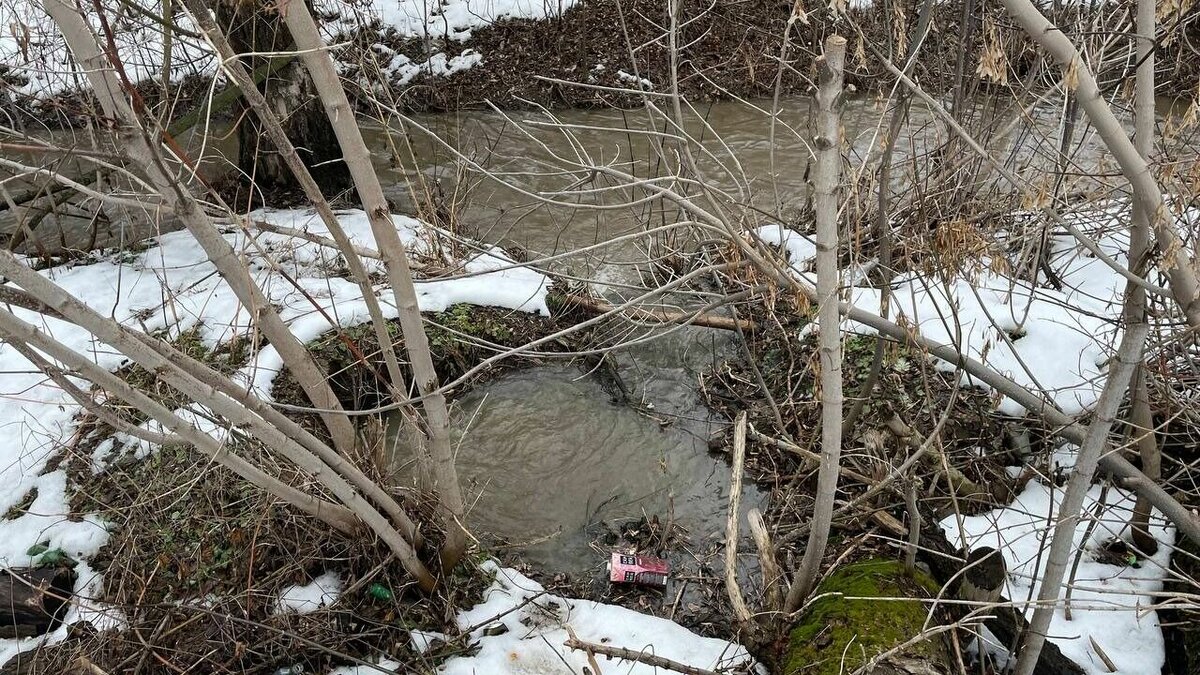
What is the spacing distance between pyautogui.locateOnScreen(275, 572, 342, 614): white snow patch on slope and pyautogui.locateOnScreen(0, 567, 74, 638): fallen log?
92 centimetres

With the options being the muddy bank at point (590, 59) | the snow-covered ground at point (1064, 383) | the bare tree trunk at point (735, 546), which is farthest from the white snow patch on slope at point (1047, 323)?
the muddy bank at point (590, 59)

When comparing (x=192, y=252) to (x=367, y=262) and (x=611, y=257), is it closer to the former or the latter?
(x=367, y=262)

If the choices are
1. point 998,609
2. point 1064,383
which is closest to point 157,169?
point 998,609

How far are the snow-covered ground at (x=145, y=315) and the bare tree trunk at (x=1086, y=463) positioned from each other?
225cm

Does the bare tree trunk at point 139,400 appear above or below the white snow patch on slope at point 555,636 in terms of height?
above

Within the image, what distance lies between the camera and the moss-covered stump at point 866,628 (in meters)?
2.83

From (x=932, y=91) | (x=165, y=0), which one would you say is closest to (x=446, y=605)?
(x=165, y=0)

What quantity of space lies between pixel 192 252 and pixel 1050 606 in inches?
242

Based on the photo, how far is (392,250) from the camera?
281cm

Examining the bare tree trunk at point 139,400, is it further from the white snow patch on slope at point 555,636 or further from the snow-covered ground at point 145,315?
the white snow patch on slope at point 555,636

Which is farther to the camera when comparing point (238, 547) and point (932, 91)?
point (932, 91)

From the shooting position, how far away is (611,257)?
6469mm

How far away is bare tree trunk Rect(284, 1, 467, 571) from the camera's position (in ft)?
8.14

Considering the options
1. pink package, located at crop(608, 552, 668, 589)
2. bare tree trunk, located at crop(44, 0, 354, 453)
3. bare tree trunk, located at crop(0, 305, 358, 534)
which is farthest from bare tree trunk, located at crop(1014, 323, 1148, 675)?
bare tree trunk, located at crop(0, 305, 358, 534)
